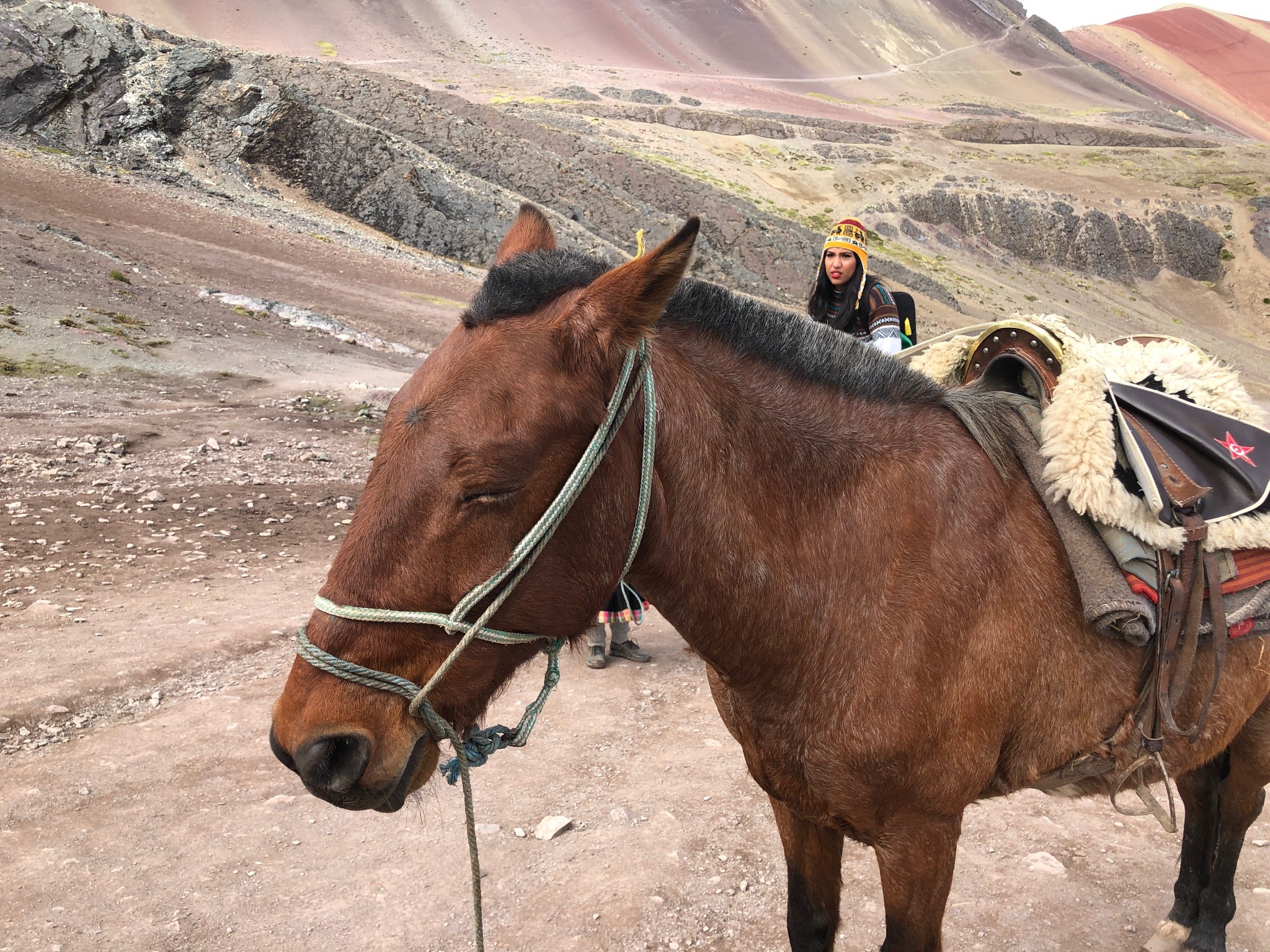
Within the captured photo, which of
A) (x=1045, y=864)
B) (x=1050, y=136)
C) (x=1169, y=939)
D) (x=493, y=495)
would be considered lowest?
(x=1045, y=864)

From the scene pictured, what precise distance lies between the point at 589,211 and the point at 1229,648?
30252 millimetres

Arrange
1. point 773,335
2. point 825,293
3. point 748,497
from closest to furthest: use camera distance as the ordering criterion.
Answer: point 748,497 < point 773,335 < point 825,293

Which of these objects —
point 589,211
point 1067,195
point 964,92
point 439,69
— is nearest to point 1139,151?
point 1067,195

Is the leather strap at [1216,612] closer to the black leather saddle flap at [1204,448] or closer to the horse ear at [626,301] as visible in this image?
the black leather saddle flap at [1204,448]

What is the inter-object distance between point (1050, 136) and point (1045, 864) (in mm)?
68274

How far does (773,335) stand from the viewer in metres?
2.25

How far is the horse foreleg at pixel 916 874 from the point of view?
2295 mm

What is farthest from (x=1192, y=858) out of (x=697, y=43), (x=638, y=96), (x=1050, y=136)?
(x=697, y=43)

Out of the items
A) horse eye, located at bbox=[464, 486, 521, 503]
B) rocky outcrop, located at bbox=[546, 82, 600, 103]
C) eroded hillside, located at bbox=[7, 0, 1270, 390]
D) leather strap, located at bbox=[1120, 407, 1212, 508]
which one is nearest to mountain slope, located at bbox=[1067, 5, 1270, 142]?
eroded hillside, located at bbox=[7, 0, 1270, 390]

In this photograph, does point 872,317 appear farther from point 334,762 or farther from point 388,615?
point 334,762

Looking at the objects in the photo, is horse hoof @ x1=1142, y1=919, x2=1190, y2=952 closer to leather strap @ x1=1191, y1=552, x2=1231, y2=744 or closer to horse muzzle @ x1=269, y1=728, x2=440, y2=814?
leather strap @ x1=1191, y1=552, x2=1231, y2=744

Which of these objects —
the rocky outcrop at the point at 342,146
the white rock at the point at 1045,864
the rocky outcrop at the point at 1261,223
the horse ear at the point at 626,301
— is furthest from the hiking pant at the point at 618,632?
the rocky outcrop at the point at 1261,223

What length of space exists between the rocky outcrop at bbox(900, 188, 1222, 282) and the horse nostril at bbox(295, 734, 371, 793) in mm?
46832

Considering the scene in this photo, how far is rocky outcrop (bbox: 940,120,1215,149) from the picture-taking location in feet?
192
